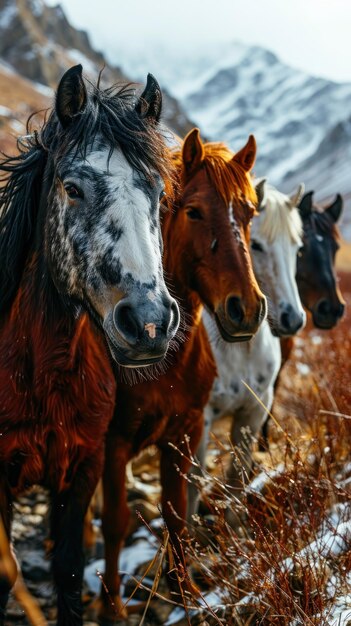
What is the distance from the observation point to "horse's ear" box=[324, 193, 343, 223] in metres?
5.68

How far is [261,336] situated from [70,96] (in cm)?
214

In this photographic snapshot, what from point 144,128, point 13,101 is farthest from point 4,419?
point 13,101

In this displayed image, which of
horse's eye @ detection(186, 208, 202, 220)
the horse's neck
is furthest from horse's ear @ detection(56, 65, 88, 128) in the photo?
horse's eye @ detection(186, 208, 202, 220)

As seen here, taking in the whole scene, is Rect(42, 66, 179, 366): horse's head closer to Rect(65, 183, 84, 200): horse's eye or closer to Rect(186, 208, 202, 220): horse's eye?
Rect(65, 183, 84, 200): horse's eye

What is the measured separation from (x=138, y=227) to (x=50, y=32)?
11602cm

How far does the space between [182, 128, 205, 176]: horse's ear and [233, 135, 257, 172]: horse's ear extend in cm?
22

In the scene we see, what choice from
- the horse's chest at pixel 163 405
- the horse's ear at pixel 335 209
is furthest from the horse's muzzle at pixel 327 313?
the horse's chest at pixel 163 405

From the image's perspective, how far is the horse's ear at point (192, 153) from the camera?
3156 millimetres

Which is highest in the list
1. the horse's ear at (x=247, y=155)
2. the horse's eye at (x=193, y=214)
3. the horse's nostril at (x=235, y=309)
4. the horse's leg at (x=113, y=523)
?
the horse's ear at (x=247, y=155)

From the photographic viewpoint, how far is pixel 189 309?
3295 millimetres

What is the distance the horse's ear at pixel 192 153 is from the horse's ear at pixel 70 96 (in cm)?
79

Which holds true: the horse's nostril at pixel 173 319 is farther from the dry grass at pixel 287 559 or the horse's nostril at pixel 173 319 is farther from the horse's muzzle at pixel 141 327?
the dry grass at pixel 287 559

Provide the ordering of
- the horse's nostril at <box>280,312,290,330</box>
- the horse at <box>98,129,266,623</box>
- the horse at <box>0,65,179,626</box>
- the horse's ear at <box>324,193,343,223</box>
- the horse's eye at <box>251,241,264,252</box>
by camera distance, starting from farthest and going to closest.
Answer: the horse's ear at <box>324,193,343,223</box>, the horse's eye at <box>251,241,264,252</box>, the horse's nostril at <box>280,312,290,330</box>, the horse at <box>98,129,266,623</box>, the horse at <box>0,65,179,626</box>

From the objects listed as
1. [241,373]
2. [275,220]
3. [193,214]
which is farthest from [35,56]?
[193,214]
